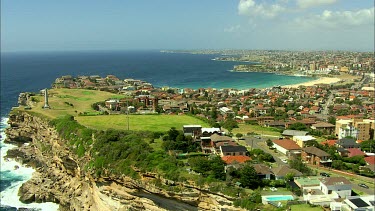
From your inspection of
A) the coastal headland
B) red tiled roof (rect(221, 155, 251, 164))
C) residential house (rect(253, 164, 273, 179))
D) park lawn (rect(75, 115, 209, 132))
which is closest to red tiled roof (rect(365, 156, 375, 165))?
red tiled roof (rect(221, 155, 251, 164))

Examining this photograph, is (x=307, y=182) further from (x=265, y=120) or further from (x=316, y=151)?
(x=265, y=120)

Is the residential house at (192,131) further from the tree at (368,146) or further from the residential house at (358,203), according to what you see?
the tree at (368,146)

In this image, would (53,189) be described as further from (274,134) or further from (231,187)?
(274,134)

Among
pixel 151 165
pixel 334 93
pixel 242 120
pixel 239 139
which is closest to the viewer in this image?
pixel 151 165

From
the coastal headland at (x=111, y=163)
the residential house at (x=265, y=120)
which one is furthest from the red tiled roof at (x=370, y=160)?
the residential house at (x=265, y=120)

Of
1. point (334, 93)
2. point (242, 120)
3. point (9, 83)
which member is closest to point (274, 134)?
point (242, 120)

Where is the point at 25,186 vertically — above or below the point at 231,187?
below
